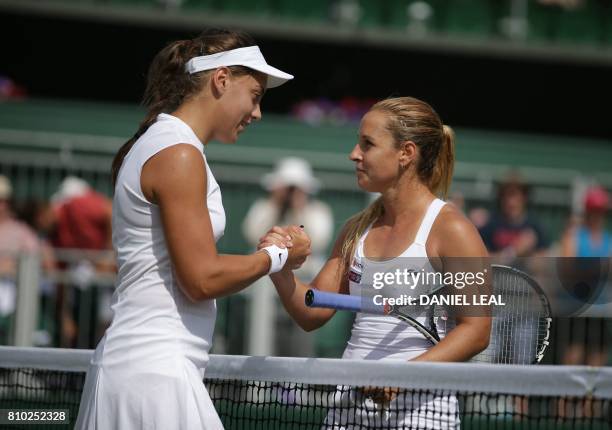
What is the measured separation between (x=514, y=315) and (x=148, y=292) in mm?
1284

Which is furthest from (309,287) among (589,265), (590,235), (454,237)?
(590,235)

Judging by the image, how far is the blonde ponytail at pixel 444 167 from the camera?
409cm

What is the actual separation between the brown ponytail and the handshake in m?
0.55

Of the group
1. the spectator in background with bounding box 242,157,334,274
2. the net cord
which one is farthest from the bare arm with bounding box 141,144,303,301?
the spectator in background with bounding box 242,157,334,274

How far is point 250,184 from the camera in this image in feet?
36.9

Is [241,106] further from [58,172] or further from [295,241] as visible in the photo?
[58,172]

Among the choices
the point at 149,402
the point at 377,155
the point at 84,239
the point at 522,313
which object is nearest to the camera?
the point at 149,402

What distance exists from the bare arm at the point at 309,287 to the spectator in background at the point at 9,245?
5.07 metres

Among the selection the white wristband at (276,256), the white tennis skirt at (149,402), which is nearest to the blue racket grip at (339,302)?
the white wristband at (276,256)

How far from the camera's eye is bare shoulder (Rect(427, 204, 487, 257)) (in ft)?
12.1

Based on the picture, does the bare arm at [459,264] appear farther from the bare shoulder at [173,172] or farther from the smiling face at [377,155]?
the bare shoulder at [173,172]

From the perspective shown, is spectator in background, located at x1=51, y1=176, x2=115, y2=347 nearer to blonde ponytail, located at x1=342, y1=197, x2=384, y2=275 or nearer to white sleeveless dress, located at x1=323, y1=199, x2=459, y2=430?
blonde ponytail, located at x1=342, y1=197, x2=384, y2=275

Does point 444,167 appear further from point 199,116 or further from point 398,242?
point 199,116

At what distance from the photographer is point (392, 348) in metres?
3.88
